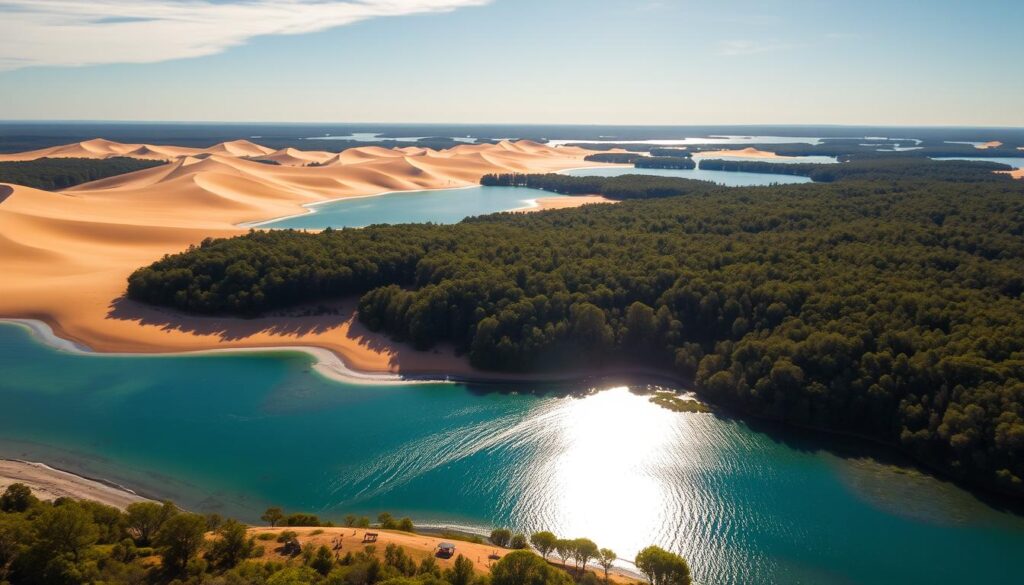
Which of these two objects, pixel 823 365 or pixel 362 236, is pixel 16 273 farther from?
pixel 823 365

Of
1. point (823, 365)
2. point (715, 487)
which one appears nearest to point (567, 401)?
point (715, 487)

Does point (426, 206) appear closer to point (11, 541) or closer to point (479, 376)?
point (479, 376)

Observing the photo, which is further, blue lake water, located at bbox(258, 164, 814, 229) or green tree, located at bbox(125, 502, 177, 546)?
blue lake water, located at bbox(258, 164, 814, 229)

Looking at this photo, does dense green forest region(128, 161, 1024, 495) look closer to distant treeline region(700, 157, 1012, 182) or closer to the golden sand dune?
the golden sand dune

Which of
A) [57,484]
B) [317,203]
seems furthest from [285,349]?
[317,203]

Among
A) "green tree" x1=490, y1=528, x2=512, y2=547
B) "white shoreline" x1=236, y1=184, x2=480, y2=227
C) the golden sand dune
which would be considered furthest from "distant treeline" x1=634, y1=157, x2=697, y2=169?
"green tree" x1=490, y1=528, x2=512, y2=547

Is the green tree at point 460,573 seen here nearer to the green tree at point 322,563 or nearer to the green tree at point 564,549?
the green tree at point 322,563
